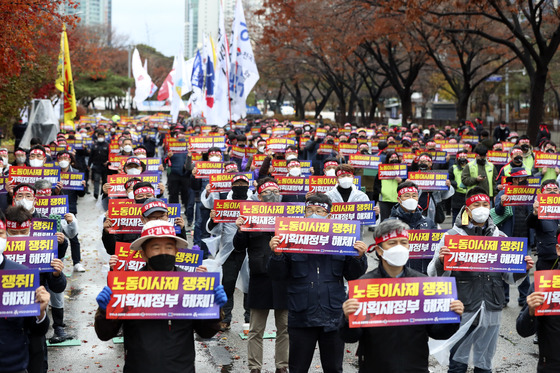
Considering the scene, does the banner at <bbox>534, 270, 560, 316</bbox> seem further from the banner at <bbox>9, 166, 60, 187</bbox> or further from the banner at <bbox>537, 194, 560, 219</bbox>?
the banner at <bbox>9, 166, 60, 187</bbox>

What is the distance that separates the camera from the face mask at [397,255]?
4992mm

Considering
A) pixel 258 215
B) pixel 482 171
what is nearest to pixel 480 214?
pixel 258 215

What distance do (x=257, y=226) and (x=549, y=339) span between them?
10.8 ft

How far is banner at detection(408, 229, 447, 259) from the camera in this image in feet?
26.0

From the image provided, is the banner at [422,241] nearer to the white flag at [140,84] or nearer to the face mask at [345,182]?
the face mask at [345,182]

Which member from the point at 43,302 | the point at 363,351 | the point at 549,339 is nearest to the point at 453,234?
the point at 549,339

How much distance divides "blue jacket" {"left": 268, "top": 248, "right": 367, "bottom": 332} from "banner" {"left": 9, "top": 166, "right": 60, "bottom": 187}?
21.3 ft

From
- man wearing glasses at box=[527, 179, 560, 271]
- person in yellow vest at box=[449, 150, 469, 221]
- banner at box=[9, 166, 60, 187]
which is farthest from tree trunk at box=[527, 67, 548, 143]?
banner at box=[9, 166, 60, 187]

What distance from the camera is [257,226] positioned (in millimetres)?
7746

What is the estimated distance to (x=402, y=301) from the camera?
492 centimetres

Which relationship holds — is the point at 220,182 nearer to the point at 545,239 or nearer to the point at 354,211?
the point at 354,211

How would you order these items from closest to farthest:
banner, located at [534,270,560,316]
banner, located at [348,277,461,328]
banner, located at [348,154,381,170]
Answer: banner, located at [348,277,461,328]
banner, located at [534,270,560,316]
banner, located at [348,154,381,170]

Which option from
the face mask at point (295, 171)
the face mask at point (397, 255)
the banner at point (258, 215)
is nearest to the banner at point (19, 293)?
the face mask at point (397, 255)

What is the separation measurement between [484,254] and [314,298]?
1589 millimetres
